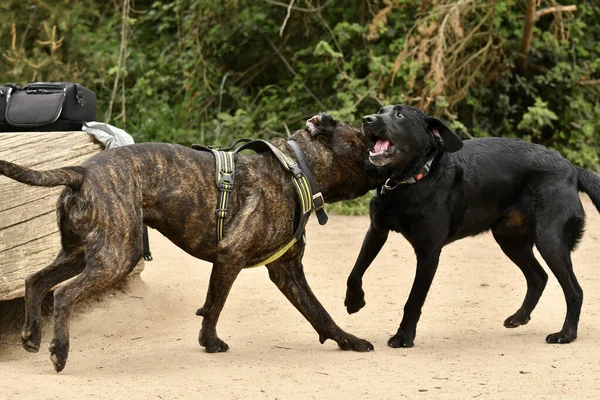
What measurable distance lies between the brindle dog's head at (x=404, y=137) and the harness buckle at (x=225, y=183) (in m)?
0.84

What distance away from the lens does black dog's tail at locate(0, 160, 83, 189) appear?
470 cm

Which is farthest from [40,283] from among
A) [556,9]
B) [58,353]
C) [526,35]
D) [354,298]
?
[526,35]

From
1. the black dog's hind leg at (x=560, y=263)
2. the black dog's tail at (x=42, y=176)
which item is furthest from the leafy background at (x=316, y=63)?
the black dog's tail at (x=42, y=176)

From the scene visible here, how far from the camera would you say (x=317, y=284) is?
25.2 feet

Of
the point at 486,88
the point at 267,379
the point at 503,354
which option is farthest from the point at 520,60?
the point at 267,379

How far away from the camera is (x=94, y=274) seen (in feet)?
16.0

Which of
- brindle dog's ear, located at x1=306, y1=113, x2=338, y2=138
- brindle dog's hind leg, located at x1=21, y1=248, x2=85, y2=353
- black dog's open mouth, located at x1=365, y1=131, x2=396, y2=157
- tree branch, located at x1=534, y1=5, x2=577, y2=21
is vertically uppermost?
tree branch, located at x1=534, y1=5, x2=577, y2=21

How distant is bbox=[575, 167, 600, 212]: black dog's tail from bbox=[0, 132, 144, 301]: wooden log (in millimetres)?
3141

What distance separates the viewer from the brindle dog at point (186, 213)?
4.92 metres

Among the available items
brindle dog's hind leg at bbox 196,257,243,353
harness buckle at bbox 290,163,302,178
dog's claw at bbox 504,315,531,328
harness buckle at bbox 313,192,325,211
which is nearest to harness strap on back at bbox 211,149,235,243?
brindle dog's hind leg at bbox 196,257,243,353

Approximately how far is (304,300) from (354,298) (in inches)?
17.7

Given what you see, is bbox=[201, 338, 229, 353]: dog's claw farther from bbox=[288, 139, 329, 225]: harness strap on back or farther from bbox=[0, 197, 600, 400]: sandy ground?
bbox=[288, 139, 329, 225]: harness strap on back

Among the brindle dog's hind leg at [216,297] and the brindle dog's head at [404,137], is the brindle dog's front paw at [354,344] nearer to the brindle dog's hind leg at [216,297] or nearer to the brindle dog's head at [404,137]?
the brindle dog's hind leg at [216,297]

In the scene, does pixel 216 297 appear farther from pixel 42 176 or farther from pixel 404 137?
pixel 404 137
